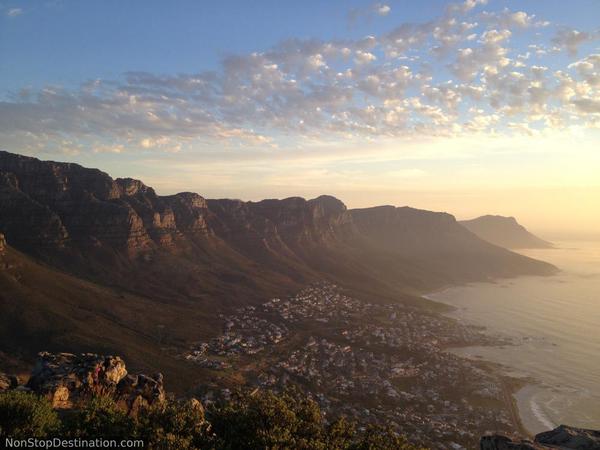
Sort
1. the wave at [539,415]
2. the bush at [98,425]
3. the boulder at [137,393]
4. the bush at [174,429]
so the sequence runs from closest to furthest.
→ the bush at [174,429] < the bush at [98,425] < the boulder at [137,393] < the wave at [539,415]

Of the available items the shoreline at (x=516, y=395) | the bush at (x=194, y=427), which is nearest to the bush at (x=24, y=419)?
the bush at (x=194, y=427)

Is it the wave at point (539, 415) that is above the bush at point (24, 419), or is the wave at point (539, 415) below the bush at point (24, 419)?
below

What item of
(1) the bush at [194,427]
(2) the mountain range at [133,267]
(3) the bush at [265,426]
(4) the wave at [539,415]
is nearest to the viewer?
(1) the bush at [194,427]

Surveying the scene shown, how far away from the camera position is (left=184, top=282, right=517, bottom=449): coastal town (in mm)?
59719

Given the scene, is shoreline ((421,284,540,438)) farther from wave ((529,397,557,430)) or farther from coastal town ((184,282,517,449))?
coastal town ((184,282,517,449))

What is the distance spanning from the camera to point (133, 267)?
123750 mm

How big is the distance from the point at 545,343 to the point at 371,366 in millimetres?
58062

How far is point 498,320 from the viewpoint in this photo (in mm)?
133750

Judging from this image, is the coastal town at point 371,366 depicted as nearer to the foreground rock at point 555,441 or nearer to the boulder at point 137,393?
the boulder at point 137,393

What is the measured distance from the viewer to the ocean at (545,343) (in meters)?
69.4

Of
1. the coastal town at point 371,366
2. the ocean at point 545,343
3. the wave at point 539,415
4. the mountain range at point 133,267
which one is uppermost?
the mountain range at point 133,267

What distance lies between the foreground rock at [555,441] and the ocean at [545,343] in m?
46.3

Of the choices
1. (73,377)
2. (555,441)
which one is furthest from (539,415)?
(73,377)

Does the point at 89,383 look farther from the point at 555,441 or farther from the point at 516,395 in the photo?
the point at 516,395
